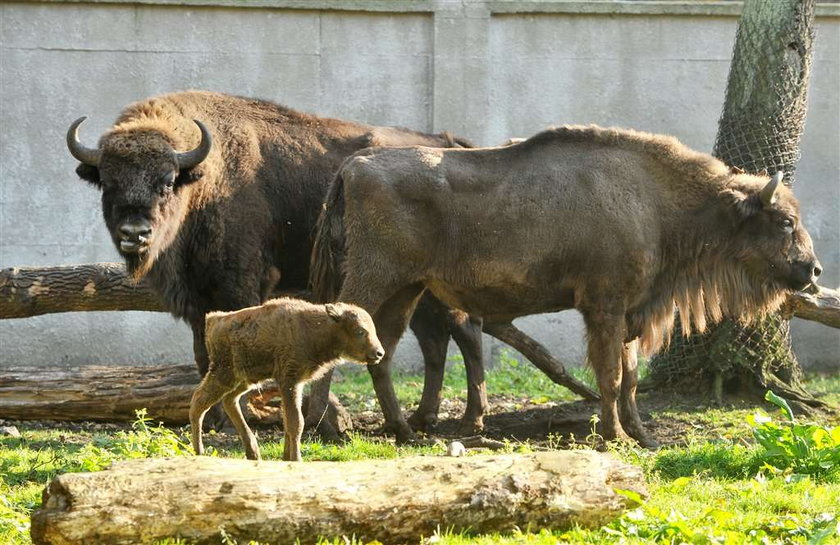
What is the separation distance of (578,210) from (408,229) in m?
1.26

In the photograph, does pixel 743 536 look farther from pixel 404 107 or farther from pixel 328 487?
pixel 404 107

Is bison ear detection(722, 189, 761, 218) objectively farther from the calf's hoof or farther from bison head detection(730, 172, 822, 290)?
the calf's hoof

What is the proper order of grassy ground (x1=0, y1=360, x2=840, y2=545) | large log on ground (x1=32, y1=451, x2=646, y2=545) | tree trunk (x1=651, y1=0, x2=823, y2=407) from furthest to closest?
tree trunk (x1=651, y1=0, x2=823, y2=407) → grassy ground (x1=0, y1=360, x2=840, y2=545) → large log on ground (x1=32, y1=451, x2=646, y2=545)

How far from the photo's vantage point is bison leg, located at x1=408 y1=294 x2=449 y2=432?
31.5 feet

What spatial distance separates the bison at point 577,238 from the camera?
333 inches

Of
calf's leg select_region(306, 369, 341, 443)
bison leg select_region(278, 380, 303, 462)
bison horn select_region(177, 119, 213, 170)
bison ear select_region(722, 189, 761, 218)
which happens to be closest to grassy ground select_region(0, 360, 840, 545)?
calf's leg select_region(306, 369, 341, 443)

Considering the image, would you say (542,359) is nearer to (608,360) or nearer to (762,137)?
(608,360)

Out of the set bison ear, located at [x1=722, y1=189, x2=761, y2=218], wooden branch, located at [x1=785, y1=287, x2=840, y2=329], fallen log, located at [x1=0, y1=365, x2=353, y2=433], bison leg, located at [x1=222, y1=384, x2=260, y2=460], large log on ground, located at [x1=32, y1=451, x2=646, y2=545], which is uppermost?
bison ear, located at [x1=722, y1=189, x2=761, y2=218]

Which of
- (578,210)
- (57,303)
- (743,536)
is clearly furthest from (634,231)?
(57,303)

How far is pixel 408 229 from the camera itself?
333 inches

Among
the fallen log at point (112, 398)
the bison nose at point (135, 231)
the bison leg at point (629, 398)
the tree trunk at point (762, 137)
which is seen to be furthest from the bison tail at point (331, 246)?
the tree trunk at point (762, 137)

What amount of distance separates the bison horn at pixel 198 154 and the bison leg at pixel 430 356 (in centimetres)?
227

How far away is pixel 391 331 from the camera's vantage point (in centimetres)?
892

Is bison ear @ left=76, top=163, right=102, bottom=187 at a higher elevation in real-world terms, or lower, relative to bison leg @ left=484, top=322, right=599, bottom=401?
higher
